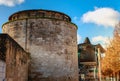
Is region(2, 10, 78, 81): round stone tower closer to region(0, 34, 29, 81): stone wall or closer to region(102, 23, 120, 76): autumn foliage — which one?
region(102, 23, 120, 76): autumn foliage

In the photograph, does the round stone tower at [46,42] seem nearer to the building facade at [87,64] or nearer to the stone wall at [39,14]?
the stone wall at [39,14]

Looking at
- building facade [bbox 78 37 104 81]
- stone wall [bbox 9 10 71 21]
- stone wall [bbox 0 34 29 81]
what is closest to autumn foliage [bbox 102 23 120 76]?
stone wall [bbox 9 10 71 21]

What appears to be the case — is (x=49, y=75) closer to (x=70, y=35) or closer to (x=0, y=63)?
(x=70, y=35)

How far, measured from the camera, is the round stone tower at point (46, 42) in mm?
15914

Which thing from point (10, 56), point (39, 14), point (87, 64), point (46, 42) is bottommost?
point (87, 64)

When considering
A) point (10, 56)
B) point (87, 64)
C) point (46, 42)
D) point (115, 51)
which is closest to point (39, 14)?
point (46, 42)

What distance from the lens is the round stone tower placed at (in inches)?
627

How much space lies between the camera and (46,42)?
16.2 metres

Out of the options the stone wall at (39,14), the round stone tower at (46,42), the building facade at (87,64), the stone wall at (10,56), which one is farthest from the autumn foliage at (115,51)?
the building facade at (87,64)

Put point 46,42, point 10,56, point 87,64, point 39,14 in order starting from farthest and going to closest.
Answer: point 87,64, point 39,14, point 46,42, point 10,56

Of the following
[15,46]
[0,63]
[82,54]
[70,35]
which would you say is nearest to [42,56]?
[70,35]

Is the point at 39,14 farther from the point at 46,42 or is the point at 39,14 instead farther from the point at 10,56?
the point at 10,56

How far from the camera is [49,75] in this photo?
52.2 feet

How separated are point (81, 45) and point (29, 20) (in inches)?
884
